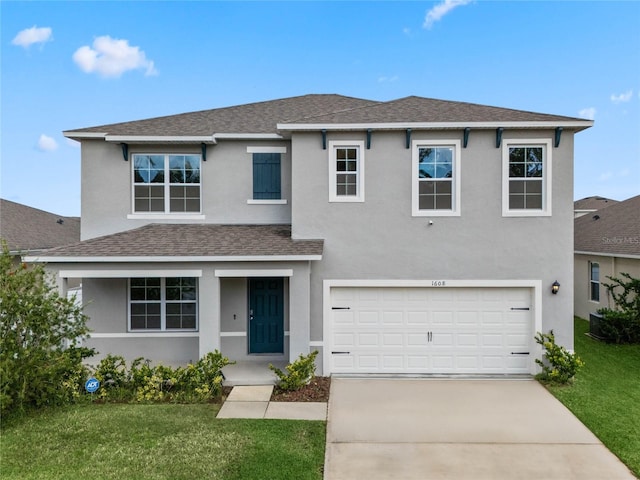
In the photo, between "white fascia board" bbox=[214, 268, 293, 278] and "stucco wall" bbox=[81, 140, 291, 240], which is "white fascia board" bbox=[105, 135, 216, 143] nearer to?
"stucco wall" bbox=[81, 140, 291, 240]

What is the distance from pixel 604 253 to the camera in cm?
1446

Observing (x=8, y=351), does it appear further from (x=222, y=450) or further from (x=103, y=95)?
(x=103, y=95)

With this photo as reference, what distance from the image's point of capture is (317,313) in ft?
30.7

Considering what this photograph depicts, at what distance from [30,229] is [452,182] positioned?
1778cm

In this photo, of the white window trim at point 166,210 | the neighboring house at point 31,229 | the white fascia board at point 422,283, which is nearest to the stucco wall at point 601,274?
the white fascia board at point 422,283

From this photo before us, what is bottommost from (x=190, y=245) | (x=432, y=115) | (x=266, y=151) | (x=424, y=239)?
(x=190, y=245)

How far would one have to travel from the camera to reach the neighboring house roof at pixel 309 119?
911 cm

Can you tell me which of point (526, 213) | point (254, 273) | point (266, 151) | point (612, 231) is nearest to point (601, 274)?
point (612, 231)

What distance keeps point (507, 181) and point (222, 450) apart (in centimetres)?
838

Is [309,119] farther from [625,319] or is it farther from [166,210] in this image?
[625,319]

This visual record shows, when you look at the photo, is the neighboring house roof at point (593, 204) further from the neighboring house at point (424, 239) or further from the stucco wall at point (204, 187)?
the stucco wall at point (204, 187)

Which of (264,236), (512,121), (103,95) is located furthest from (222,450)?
(103,95)

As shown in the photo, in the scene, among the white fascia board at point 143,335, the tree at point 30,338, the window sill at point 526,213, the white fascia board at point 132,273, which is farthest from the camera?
the white fascia board at point 143,335

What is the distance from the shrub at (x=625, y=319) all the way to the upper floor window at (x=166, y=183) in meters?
13.3
